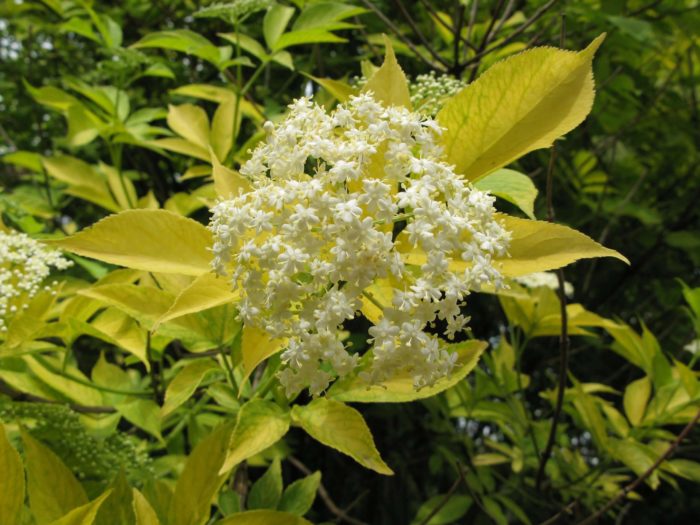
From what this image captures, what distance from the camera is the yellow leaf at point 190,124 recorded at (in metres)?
1.55

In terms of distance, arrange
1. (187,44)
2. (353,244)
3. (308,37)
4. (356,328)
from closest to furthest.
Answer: (353,244) → (308,37) → (187,44) → (356,328)

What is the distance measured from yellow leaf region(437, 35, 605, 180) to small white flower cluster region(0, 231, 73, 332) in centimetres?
73

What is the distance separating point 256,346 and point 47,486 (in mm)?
368

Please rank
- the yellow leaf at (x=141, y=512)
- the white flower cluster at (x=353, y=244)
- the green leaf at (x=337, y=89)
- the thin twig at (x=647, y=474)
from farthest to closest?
the thin twig at (x=647, y=474), the green leaf at (x=337, y=89), the yellow leaf at (x=141, y=512), the white flower cluster at (x=353, y=244)

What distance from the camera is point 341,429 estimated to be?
2.83ft

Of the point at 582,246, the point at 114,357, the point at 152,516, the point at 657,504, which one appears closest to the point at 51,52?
the point at 114,357

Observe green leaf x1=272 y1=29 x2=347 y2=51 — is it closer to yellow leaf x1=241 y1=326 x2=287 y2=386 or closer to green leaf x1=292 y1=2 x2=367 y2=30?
green leaf x1=292 y1=2 x2=367 y2=30

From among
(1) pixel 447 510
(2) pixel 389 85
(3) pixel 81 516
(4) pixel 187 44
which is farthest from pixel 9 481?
(1) pixel 447 510

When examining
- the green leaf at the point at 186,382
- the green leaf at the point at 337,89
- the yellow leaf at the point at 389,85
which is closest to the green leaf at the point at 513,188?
the yellow leaf at the point at 389,85

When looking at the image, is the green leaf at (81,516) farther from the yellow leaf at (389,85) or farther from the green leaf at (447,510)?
the green leaf at (447,510)

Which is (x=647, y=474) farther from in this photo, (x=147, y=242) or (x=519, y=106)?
(x=147, y=242)

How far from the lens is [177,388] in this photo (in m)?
1.01

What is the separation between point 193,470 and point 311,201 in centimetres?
46

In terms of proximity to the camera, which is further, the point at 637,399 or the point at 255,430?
the point at 637,399
